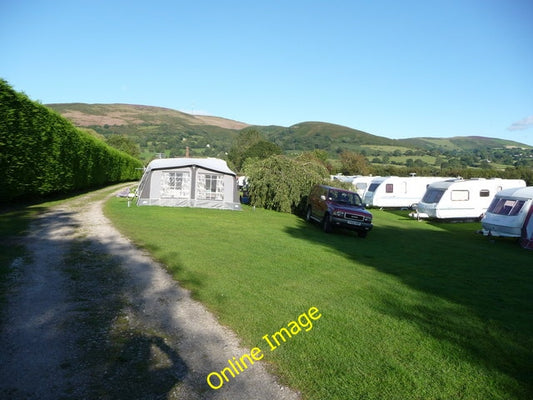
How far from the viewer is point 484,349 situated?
4109mm

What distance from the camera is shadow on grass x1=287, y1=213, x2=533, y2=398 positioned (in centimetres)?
409

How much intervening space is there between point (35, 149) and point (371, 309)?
47.2ft

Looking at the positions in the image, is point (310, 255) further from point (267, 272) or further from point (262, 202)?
point (262, 202)

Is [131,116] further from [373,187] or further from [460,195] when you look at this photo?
[460,195]

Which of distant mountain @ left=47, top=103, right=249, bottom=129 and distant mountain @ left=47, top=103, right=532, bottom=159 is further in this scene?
distant mountain @ left=47, top=103, right=249, bottom=129

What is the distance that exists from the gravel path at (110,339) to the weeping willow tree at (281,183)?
14.1 metres

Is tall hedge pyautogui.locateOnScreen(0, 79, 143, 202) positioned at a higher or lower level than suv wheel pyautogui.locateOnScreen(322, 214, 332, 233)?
higher

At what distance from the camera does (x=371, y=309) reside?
5176 millimetres

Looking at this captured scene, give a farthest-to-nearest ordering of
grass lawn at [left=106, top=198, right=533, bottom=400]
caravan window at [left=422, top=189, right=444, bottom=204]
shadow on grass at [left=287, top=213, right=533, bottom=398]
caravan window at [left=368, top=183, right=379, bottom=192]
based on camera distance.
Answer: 1. caravan window at [left=368, top=183, right=379, bottom=192]
2. caravan window at [left=422, top=189, right=444, bottom=204]
3. shadow on grass at [left=287, top=213, right=533, bottom=398]
4. grass lawn at [left=106, top=198, right=533, bottom=400]

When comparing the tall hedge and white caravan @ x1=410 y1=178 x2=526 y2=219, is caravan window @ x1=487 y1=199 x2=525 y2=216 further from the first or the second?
the tall hedge

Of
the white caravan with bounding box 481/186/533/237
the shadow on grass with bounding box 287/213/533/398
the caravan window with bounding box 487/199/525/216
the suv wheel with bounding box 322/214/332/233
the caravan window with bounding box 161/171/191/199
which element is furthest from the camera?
the caravan window with bounding box 161/171/191/199

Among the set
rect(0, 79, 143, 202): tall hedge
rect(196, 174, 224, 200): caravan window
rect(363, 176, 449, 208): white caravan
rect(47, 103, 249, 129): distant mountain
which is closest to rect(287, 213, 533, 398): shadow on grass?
rect(196, 174, 224, 200): caravan window

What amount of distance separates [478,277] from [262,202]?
48.2ft

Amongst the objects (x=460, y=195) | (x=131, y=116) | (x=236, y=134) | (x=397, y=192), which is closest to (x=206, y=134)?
(x=236, y=134)
